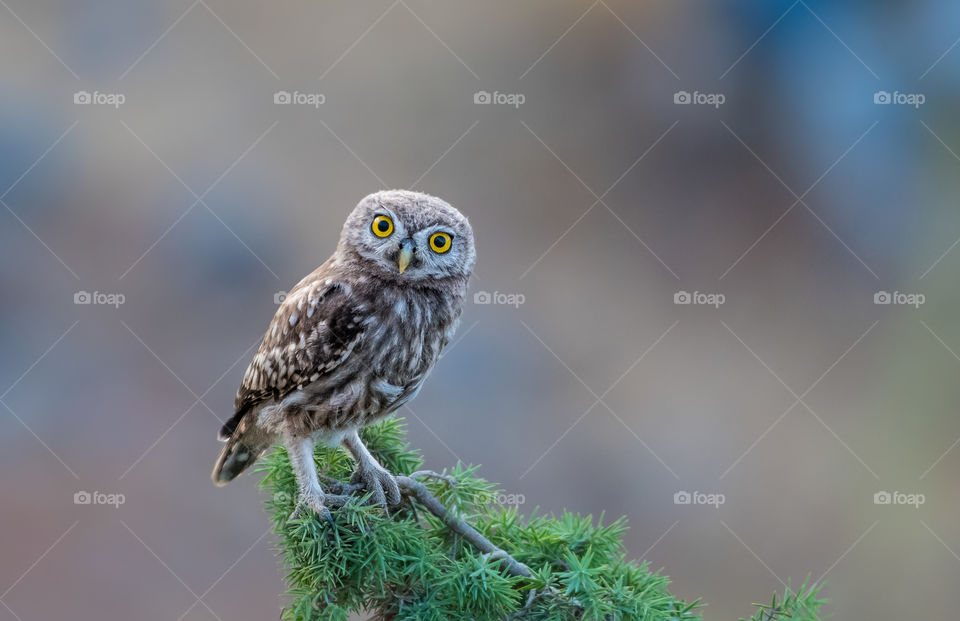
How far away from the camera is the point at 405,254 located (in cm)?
132

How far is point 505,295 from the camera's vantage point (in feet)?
9.19

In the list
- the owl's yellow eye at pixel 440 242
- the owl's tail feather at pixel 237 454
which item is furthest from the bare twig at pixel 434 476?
the owl's yellow eye at pixel 440 242

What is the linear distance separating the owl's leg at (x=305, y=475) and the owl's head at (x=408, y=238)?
0.33m

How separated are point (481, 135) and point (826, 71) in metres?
1.20

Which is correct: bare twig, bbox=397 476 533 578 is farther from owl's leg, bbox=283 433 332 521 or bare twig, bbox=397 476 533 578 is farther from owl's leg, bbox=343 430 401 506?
owl's leg, bbox=283 433 332 521

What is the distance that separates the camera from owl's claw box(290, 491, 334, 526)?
137cm

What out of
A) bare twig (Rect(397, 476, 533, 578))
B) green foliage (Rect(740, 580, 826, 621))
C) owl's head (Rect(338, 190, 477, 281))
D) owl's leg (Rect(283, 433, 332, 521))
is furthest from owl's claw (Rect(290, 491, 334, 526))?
green foliage (Rect(740, 580, 826, 621))

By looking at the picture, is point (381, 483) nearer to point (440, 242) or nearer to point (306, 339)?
point (306, 339)

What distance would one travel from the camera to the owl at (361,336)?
1373 mm

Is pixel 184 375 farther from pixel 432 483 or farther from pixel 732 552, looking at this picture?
pixel 732 552

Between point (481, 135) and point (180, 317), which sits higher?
point (481, 135)

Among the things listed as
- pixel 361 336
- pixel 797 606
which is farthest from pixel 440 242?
pixel 797 606

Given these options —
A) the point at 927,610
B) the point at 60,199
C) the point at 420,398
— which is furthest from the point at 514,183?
the point at 927,610

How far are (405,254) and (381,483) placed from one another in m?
0.43
